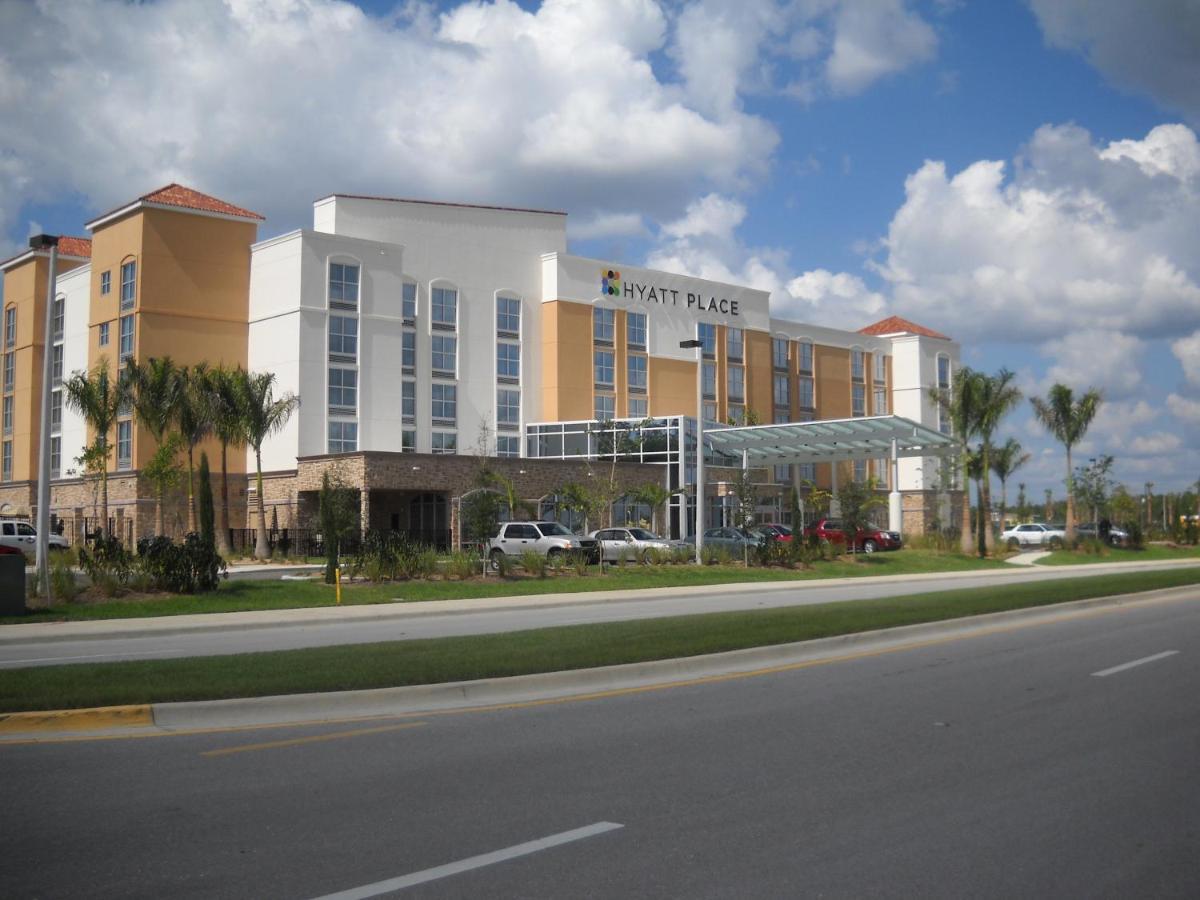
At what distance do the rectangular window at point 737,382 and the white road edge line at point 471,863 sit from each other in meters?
65.4

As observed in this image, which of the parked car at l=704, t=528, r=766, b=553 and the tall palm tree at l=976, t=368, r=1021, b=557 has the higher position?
the tall palm tree at l=976, t=368, r=1021, b=557

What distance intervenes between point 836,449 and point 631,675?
41697mm

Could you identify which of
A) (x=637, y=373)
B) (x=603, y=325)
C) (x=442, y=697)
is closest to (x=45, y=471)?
(x=442, y=697)

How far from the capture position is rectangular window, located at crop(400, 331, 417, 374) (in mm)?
56562

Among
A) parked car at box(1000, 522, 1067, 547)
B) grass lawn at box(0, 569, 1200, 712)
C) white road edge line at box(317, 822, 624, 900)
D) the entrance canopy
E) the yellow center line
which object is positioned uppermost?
the entrance canopy

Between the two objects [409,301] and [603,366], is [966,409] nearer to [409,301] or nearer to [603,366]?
[603,366]

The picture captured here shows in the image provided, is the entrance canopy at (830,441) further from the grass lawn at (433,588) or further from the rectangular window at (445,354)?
the rectangular window at (445,354)

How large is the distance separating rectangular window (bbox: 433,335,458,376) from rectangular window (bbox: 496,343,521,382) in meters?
2.67

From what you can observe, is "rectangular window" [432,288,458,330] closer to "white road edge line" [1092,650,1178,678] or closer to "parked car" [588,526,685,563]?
"parked car" [588,526,685,563]

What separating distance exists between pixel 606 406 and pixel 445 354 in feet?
33.9

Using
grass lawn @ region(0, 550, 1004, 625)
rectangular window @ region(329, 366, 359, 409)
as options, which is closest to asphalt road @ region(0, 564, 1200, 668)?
grass lawn @ region(0, 550, 1004, 625)

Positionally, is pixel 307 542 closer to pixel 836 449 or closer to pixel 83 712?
pixel 836 449

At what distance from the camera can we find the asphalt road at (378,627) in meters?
16.2

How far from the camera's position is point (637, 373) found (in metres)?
65.2
